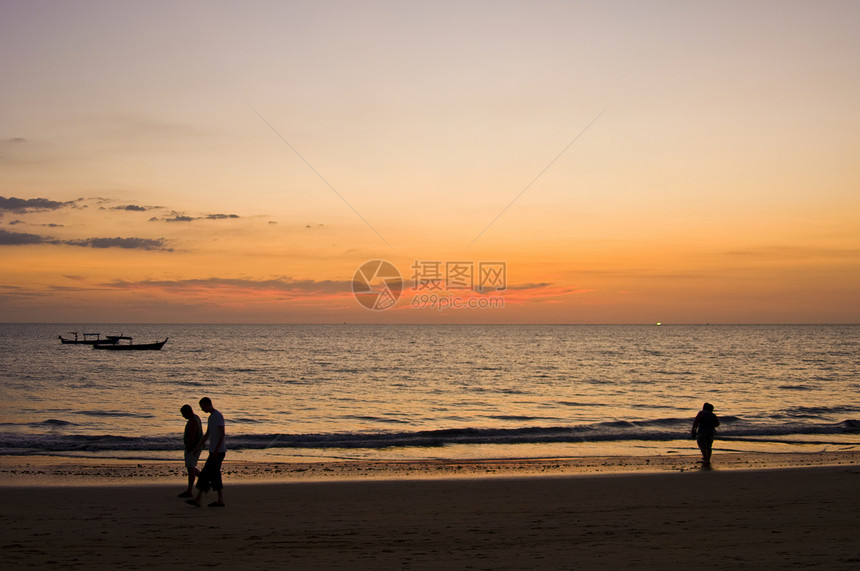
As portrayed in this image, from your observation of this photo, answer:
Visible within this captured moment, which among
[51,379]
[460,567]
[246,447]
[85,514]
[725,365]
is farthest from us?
[725,365]

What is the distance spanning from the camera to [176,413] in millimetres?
29250

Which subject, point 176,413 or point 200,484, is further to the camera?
point 176,413

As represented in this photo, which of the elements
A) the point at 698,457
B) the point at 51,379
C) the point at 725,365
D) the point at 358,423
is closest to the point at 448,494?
the point at 698,457

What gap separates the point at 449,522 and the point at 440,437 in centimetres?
1252

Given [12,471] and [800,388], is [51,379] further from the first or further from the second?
[800,388]

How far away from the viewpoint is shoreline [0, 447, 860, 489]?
48.0 feet

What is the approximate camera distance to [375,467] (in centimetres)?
1680

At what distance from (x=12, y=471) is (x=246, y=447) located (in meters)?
6.67

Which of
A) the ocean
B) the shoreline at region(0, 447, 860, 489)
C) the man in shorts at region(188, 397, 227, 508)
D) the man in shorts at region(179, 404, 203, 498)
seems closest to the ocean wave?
the ocean

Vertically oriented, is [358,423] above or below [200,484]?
below

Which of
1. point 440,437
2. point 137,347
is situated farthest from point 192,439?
point 137,347

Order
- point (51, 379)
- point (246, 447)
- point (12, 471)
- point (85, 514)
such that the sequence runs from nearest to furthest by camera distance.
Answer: point (85, 514) < point (12, 471) < point (246, 447) < point (51, 379)

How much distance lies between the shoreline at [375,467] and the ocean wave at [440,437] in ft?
8.40

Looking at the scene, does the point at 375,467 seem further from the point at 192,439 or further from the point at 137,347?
the point at 137,347
